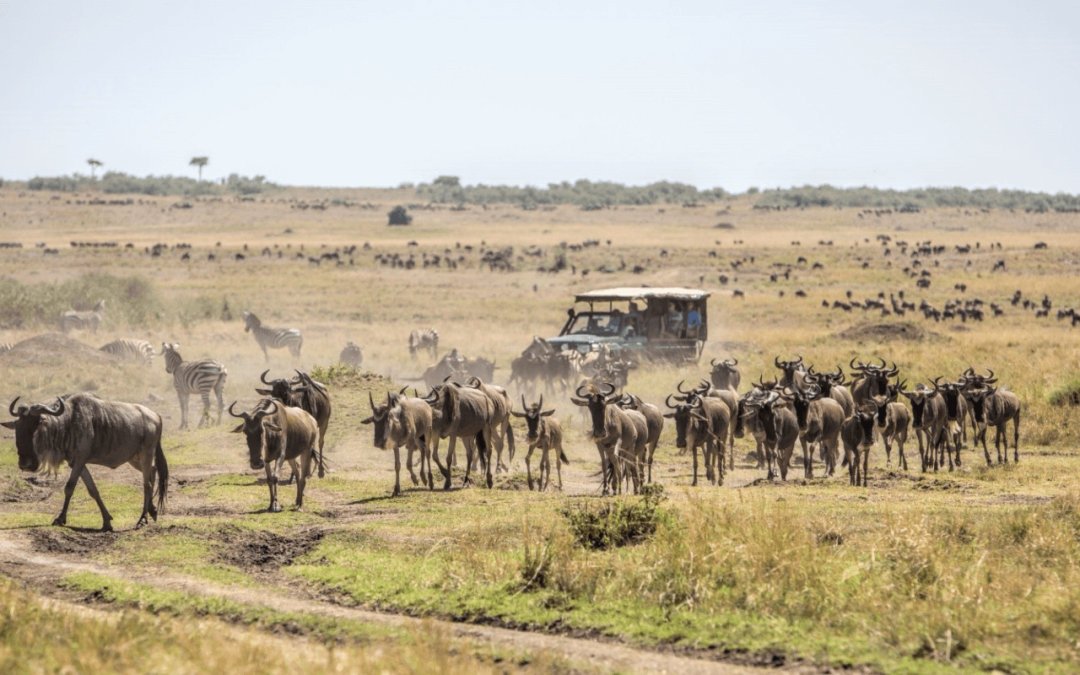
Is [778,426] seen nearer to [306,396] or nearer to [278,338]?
[306,396]

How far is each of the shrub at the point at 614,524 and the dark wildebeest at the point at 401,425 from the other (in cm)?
465

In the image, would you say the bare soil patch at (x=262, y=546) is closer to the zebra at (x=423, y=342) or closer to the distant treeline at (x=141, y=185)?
the zebra at (x=423, y=342)

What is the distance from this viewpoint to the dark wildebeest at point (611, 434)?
18391 millimetres

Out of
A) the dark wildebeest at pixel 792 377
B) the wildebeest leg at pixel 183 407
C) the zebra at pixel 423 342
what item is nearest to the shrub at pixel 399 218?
the zebra at pixel 423 342

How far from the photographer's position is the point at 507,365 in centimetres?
4044

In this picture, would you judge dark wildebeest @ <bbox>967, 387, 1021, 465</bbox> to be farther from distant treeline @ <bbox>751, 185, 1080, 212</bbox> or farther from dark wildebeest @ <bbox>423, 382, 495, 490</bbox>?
distant treeline @ <bbox>751, 185, 1080, 212</bbox>

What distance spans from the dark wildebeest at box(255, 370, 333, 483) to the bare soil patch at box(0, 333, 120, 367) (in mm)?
15945

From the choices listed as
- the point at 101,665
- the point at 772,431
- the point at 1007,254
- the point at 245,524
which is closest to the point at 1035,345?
the point at 772,431

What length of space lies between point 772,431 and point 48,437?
11.5 metres

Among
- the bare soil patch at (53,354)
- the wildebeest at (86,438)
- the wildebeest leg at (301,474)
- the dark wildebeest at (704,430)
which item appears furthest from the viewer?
the bare soil patch at (53,354)

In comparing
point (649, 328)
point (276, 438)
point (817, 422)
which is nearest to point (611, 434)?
point (817, 422)

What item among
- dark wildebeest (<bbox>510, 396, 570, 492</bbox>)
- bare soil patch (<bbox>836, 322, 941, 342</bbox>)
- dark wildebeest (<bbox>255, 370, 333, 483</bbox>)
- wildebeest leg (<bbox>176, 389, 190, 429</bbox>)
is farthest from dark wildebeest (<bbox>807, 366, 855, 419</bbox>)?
bare soil patch (<bbox>836, 322, 941, 342</bbox>)

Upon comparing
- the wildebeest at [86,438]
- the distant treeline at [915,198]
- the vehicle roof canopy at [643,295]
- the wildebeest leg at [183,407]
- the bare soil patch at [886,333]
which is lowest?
the wildebeest leg at [183,407]

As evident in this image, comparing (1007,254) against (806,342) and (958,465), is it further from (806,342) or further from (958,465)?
(958,465)
